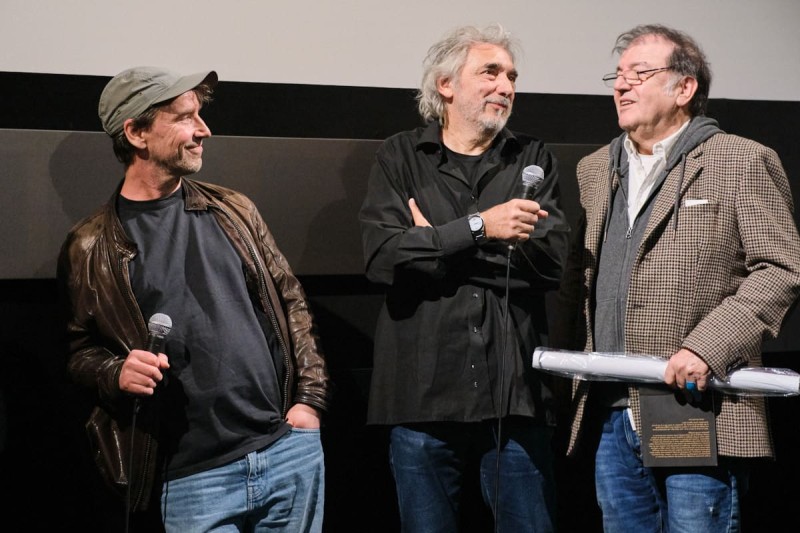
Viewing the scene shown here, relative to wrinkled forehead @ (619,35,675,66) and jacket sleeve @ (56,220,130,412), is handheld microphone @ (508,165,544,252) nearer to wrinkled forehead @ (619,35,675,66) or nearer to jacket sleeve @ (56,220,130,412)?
wrinkled forehead @ (619,35,675,66)

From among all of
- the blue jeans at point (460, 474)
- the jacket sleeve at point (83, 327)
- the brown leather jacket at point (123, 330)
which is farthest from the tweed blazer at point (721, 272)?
the jacket sleeve at point (83, 327)

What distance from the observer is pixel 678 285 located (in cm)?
260

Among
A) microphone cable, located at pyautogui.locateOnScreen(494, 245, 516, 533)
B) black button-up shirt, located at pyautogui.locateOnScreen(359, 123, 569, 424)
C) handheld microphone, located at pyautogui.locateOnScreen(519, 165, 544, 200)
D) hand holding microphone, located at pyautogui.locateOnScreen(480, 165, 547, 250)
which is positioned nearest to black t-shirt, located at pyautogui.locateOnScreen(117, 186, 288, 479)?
black button-up shirt, located at pyautogui.locateOnScreen(359, 123, 569, 424)

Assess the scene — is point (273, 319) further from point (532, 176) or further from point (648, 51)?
point (648, 51)

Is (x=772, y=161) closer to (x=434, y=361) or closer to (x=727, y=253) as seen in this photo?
(x=727, y=253)

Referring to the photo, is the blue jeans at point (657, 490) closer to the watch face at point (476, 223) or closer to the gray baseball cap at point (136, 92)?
the watch face at point (476, 223)

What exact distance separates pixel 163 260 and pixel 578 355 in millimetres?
1155

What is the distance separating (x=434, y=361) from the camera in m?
2.65

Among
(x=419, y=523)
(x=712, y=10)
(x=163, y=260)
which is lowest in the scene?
(x=419, y=523)

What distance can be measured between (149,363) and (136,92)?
0.79 metres

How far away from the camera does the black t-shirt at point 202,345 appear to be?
2494 mm

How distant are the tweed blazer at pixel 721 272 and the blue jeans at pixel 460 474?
17 centimetres

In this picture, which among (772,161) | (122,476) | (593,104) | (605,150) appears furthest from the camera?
(593,104)

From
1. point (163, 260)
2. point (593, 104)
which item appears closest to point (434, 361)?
point (163, 260)
